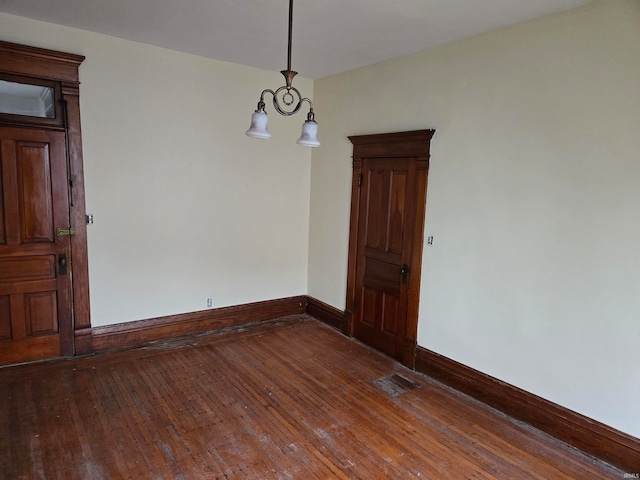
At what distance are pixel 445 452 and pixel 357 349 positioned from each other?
1750mm

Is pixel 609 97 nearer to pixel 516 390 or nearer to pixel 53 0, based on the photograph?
pixel 516 390

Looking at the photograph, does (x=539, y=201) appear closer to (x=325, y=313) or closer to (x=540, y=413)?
(x=540, y=413)

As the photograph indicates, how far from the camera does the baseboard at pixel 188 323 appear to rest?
4078 millimetres

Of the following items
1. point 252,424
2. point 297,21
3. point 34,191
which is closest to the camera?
point 252,424

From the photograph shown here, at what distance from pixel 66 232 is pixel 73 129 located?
A: 0.94 m

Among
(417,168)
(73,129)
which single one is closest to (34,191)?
(73,129)

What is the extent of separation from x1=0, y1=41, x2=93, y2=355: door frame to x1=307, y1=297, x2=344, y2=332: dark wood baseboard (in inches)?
99.7

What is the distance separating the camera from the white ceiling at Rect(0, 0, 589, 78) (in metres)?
2.84

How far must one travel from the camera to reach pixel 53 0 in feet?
9.93

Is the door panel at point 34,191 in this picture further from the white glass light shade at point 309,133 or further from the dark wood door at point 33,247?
the white glass light shade at point 309,133

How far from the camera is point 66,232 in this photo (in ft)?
12.3

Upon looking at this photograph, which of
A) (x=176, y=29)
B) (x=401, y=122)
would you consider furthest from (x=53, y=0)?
(x=401, y=122)

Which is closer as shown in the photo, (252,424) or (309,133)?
(309,133)

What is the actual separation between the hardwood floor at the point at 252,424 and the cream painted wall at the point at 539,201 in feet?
1.59
